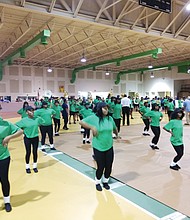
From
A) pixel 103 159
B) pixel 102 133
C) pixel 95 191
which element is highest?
pixel 102 133

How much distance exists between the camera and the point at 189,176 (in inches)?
171

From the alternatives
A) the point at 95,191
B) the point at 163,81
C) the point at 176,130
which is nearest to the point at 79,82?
the point at 163,81

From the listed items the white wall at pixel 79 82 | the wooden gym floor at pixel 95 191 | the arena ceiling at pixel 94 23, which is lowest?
the wooden gym floor at pixel 95 191

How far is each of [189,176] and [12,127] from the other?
3407 mm

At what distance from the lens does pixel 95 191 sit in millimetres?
3734

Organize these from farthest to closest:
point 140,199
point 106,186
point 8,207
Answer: point 106,186 < point 140,199 < point 8,207

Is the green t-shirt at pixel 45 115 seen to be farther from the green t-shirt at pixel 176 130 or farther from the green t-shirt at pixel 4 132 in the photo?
the green t-shirt at pixel 176 130

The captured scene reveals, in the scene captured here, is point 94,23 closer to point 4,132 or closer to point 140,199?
point 4,132

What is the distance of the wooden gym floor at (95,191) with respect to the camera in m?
3.04

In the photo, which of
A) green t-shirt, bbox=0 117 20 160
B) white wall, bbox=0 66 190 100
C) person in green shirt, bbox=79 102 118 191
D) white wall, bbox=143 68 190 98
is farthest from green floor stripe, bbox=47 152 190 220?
white wall, bbox=143 68 190 98

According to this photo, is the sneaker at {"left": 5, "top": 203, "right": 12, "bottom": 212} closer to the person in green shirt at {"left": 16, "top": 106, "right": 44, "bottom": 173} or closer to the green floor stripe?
the person in green shirt at {"left": 16, "top": 106, "right": 44, "bottom": 173}

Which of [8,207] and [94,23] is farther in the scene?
Answer: [94,23]

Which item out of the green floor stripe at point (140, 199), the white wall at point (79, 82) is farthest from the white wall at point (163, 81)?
the green floor stripe at point (140, 199)

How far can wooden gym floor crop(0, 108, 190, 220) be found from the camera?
3.04m
